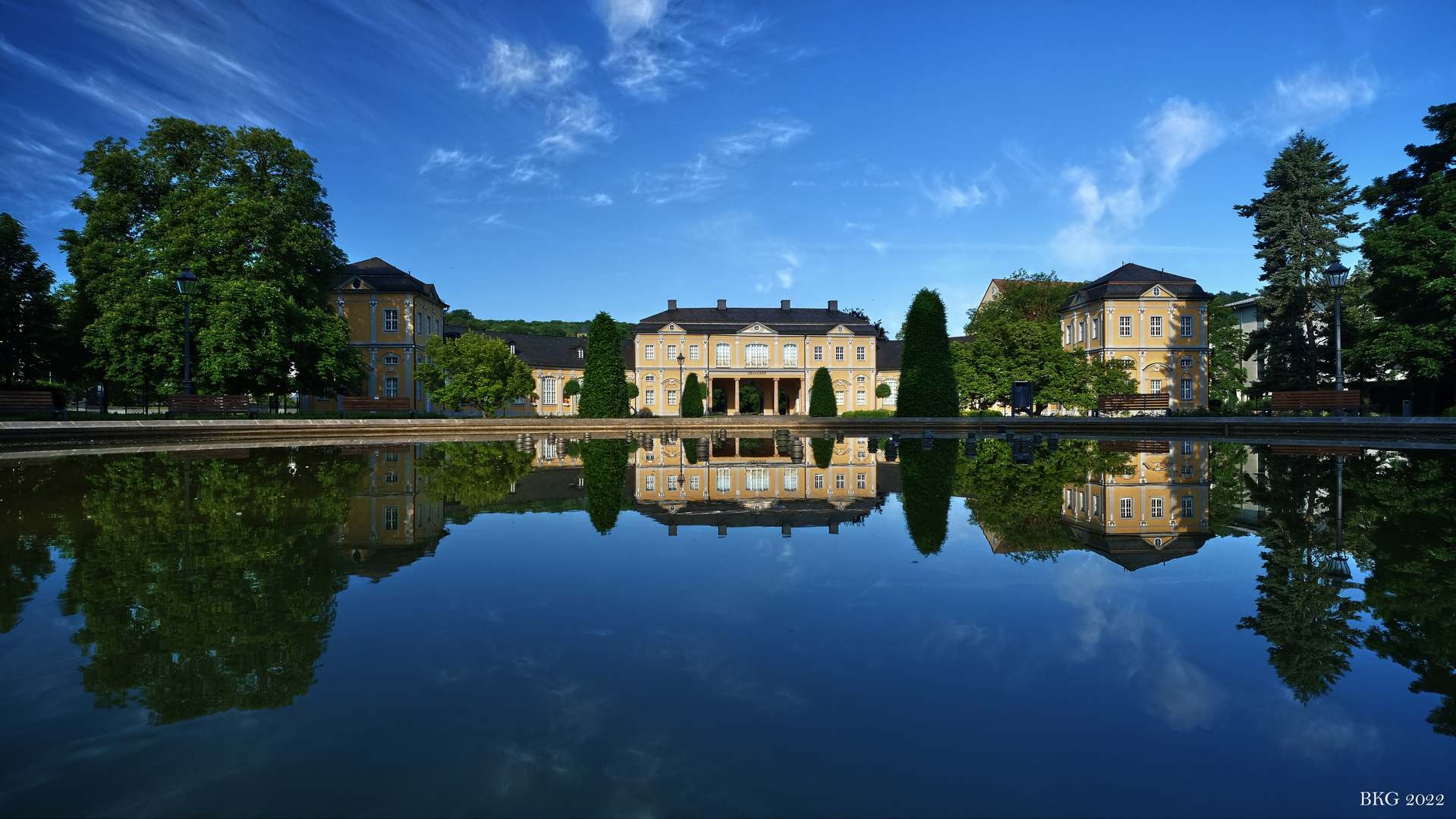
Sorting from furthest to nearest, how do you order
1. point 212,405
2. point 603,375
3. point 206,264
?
1. point 603,375
2. point 206,264
3. point 212,405

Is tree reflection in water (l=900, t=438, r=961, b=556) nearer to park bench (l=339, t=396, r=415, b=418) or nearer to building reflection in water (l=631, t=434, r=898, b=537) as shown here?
building reflection in water (l=631, t=434, r=898, b=537)

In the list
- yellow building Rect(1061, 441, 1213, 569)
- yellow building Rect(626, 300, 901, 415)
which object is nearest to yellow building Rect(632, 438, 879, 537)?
yellow building Rect(1061, 441, 1213, 569)

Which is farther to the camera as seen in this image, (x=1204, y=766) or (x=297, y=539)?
(x=297, y=539)

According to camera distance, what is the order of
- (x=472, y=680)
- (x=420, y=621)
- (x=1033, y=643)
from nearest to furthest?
1. (x=472, y=680)
2. (x=1033, y=643)
3. (x=420, y=621)

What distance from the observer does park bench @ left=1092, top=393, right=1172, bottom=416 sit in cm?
3406

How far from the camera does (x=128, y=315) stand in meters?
25.9

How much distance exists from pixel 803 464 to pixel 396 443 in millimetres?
12837

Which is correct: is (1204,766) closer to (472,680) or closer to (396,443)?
(472,680)

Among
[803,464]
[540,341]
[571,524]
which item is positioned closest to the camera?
[571,524]

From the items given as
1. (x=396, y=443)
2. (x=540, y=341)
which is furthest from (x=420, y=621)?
(x=540, y=341)

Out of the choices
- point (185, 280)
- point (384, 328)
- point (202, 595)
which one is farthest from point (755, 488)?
point (384, 328)

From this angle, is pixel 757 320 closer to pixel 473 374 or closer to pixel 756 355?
pixel 756 355

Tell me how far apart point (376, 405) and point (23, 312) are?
13.6m

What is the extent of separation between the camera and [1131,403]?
34750 millimetres
